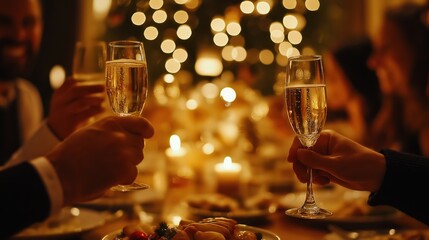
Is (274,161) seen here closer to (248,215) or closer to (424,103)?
(424,103)

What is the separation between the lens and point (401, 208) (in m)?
1.12

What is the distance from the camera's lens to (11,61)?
Answer: 266cm

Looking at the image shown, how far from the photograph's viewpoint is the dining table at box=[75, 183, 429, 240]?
1.43 metres

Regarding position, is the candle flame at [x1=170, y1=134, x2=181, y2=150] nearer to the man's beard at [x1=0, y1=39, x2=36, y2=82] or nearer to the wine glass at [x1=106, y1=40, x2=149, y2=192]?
the man's beard at [x1=0, y1=39, x2=36, y2=82]

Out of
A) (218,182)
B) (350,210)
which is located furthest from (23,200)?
(218,182)

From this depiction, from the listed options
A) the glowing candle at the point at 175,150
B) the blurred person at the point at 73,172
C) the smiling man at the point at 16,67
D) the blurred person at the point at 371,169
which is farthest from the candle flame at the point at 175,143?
the blurred person at the point at 73,172

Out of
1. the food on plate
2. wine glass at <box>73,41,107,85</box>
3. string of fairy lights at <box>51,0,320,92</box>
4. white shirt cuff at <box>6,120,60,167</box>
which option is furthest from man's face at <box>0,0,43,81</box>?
string of fairy lights at <box>51,0,320,92</box>

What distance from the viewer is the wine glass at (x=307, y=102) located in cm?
107

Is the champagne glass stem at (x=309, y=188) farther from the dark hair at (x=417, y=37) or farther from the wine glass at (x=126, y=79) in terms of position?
the dark hair at (x=417, y=37)

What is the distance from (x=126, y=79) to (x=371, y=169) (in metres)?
0.48

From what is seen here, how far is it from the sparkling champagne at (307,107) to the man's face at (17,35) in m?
1.80

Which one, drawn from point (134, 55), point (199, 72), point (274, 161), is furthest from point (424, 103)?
point (199, 72)

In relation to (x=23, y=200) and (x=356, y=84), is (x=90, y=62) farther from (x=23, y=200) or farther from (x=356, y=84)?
(x=356, y=84)

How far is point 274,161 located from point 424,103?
2.30ft
